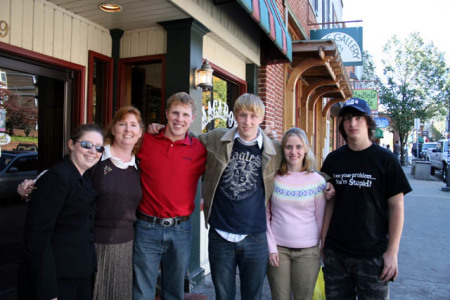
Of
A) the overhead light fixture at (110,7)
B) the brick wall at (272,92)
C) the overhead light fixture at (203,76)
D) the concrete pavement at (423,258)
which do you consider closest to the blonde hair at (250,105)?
the overhead light fixture at (203,76)

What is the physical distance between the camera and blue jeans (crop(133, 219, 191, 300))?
2.35m

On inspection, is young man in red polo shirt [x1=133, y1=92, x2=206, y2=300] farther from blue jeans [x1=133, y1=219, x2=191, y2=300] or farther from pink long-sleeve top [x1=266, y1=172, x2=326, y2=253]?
pink long-sleeve top [x1=266, y1=172, x2=326, y2=253]

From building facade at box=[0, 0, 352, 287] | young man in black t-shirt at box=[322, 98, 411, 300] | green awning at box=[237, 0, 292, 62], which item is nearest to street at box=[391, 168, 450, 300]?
young man in black t-shirt at box=[322, 98, 411, 300]

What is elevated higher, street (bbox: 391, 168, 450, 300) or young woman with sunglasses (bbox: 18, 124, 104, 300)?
young woman with sunglasses (bbox: 18, 124, 104, 300)

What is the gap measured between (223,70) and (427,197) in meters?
8.98

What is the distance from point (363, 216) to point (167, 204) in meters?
1.30

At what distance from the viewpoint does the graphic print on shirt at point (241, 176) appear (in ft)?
7.88

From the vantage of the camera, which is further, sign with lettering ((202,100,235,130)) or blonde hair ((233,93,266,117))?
sign with lettering ((202,100,235,130))

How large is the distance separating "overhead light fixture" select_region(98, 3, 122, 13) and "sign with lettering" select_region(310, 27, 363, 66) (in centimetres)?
581

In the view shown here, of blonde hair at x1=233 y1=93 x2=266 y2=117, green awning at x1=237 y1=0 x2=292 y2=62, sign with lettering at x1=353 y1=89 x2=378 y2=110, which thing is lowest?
blonde hair at x1=233 y1=93 x2=266 y2=117

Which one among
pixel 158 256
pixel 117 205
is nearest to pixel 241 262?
pixel 158 256

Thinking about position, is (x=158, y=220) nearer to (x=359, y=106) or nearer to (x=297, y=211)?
(x=297, y=211)

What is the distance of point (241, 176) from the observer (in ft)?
7.93

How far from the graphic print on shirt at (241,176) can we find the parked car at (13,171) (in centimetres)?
186
